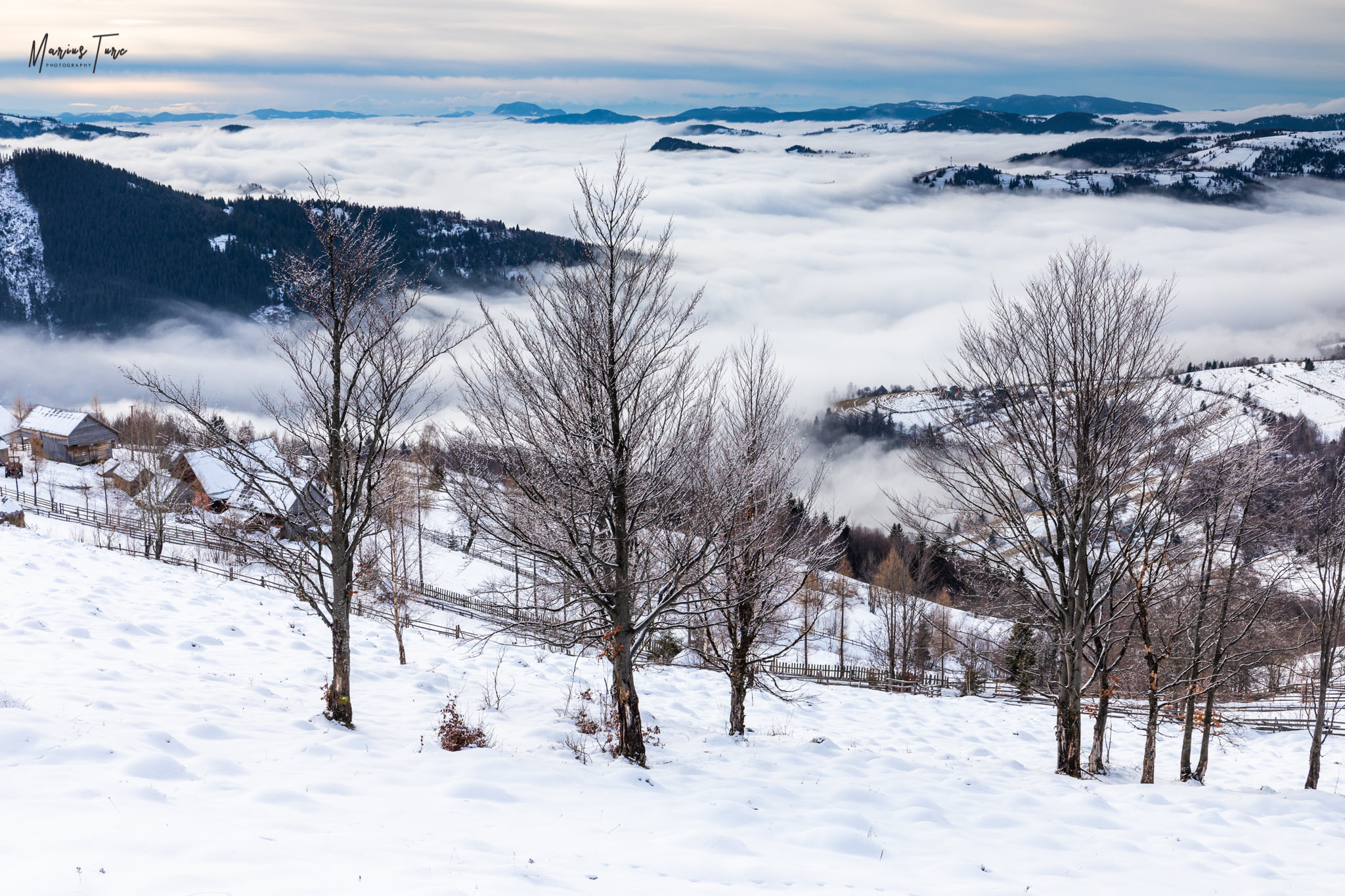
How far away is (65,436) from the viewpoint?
68.2 m

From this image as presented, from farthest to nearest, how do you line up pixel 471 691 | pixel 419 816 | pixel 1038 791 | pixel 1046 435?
pixel 471 691
pixel 1046 435
pixel 1038 791
pixel 419 816

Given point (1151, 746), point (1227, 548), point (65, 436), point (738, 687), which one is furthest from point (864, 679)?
point (65, 436)

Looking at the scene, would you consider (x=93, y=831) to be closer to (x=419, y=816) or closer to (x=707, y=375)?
(x=419, y=816)

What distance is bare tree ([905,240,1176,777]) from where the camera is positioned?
11.4 m

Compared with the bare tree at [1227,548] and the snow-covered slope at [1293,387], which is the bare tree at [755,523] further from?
the snow-covered slope at [1293,387]

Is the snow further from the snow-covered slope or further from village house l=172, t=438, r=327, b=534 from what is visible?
village house l=172, t=438, r=327, b=534

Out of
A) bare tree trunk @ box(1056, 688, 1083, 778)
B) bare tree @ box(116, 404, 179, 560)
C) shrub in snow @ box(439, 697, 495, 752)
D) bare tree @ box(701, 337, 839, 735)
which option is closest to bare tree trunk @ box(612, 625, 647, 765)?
bare tree @ box(701, 337, 839, 735)

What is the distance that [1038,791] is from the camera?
10992mm

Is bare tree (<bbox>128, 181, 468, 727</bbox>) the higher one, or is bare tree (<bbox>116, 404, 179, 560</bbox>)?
bare tree (<bbox>128, 181, 468, 727</bbox>)

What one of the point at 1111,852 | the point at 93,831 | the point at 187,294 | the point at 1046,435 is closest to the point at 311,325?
the point at 93,831

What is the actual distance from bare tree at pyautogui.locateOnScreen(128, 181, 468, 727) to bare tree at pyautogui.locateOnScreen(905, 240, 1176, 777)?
888 cm

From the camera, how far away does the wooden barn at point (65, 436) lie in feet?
225

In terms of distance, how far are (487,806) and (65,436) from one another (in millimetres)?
81069

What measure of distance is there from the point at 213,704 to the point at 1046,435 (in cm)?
1405
